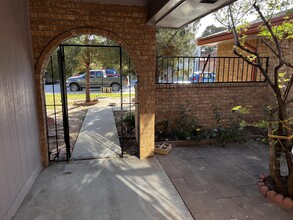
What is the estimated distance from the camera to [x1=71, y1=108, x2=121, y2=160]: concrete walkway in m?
4.54

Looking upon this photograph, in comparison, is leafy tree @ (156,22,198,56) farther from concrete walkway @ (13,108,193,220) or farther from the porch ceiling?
concrete walkway @ (13,108,193,220)

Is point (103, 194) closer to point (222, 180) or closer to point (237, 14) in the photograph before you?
point (222, 180)

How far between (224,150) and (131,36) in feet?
10.4

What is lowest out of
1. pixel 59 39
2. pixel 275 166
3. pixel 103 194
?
pixel 103 194

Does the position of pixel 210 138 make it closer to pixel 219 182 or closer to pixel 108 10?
pixel 219 182

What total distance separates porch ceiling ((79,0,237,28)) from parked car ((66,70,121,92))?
12233mm

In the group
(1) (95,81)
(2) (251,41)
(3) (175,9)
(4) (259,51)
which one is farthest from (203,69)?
(1) (95,81)

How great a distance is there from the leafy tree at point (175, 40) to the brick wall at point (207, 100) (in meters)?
2.04

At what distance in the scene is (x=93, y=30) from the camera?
3.69 meters

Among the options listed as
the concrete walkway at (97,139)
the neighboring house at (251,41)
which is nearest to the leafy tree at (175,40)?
the neighboring house at (251,41)

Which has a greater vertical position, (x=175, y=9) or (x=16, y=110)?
(x=175, y=9)

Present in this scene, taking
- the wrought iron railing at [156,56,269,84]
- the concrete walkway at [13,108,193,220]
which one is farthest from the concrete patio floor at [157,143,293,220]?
the wrought iron railing at [156,56,269,84]

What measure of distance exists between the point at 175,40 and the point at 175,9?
4.11 metres

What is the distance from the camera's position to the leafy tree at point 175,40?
22.2 feet
